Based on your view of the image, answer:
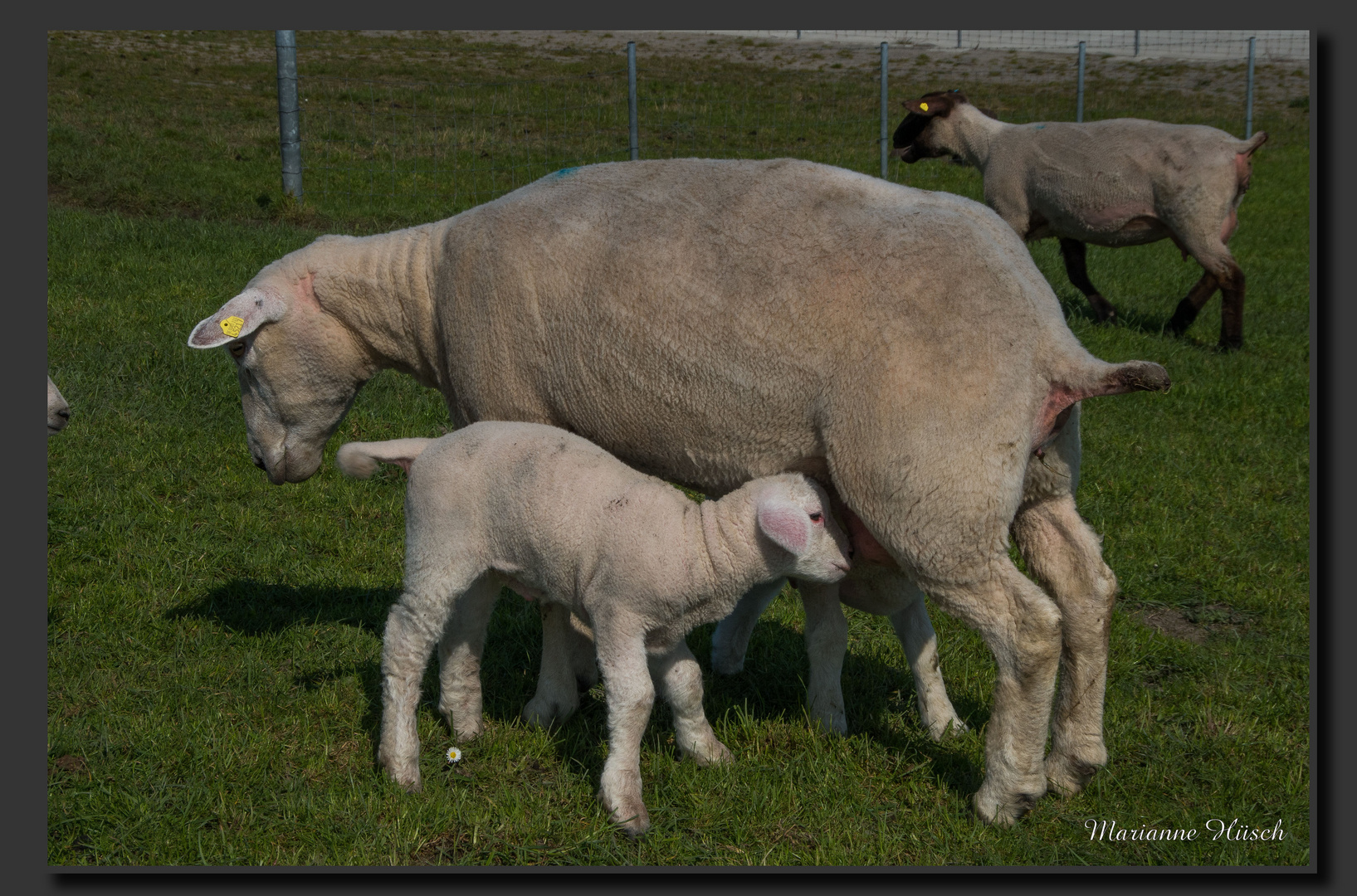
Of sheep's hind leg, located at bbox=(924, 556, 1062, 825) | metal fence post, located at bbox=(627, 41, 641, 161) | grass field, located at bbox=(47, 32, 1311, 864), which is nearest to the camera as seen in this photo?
sheep's hind leg, located at bbox=(924, 556, 1062, 825)

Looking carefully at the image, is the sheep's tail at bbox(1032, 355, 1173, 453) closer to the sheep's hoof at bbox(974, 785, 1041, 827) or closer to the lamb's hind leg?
the sheep's hoof at bbox(974, 785, 1041, 827)

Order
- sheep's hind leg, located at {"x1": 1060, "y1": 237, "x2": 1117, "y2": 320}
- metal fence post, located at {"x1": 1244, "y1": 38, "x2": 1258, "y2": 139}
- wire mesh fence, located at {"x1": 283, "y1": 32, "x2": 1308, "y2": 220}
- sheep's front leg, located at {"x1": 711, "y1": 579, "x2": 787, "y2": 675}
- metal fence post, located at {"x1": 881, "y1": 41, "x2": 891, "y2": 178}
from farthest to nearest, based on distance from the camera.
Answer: metal fence post, located at {"x1": 1244, "y1": 38, "x2": 1258, "y2": 139}, metal fence post, located at {"x1": 881, "y1": 41, "x2": 891, "y2": 178}, wire mesh fence, located at {"x1": 283, "y1": 32, "x2": 1308, "y2": 220}, sheep's hind leg, located at {"x1": 1060, "y1": 237, "x2": 1117, "y2": 320}, sheep's front leg, located at {"x1": 711, "y1": 579, "x2": 787, "y2": 675}

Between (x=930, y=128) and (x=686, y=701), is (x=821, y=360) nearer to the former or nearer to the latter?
(x=686, y=701)

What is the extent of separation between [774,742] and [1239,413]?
5.58m

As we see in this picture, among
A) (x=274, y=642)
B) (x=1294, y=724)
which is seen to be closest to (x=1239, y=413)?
(x=1294, y=724)

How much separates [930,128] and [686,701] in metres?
9.91

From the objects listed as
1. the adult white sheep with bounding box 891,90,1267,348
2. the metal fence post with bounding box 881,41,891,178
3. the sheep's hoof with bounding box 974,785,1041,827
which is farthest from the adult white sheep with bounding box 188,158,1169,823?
the metal fence post with bounding box 881,41,891,178

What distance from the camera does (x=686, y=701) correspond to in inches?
156

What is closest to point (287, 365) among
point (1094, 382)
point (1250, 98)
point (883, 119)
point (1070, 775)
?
point (1094, 382)

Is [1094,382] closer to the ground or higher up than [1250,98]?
closer to the ground

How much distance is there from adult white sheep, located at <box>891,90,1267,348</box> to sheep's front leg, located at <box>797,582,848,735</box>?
7383 mm

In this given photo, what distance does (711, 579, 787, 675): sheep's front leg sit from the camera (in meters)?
4.79

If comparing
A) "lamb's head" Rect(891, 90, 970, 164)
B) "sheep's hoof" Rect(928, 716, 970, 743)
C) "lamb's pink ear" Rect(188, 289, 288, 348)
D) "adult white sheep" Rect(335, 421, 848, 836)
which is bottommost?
"sheep's hoof" Rect(928, 716, 970, 743)
